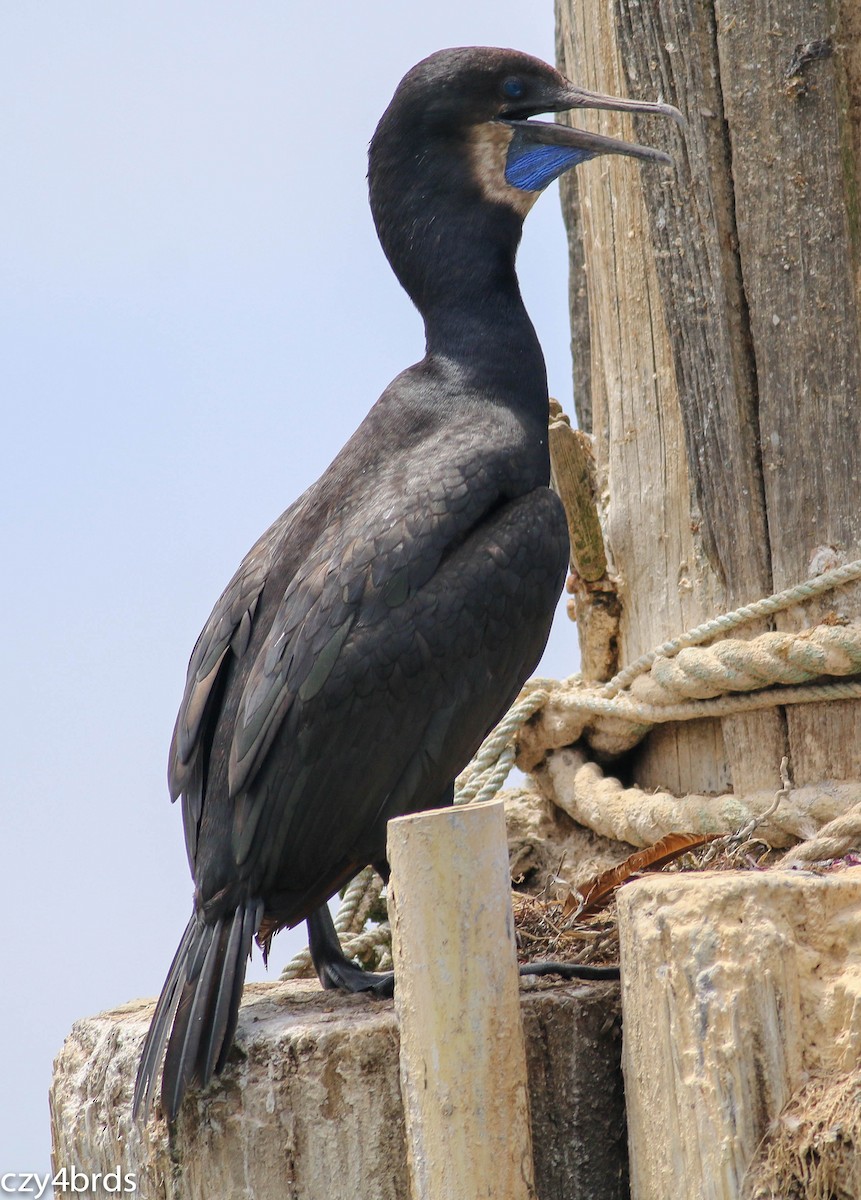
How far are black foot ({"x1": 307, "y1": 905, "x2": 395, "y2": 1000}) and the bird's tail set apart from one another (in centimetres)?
33

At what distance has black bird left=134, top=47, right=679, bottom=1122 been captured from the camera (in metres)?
3.17

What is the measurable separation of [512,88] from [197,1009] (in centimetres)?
260

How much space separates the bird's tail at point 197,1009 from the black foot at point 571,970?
59 centimetres

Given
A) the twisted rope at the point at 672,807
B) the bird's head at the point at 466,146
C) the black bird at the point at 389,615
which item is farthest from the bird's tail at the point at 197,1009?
the bird's head at the point at 466,146

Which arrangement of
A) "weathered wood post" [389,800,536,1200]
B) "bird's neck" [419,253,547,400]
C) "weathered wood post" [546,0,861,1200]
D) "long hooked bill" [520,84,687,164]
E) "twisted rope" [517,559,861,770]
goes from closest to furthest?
"weathered wood post" [389,800,536,1200] → "twisted rope" [517,559,861,770] → "weathered wood post" [546,0,861,1200] → "long hooked bill" [520,84,687,164] → "bird's neck" [419,253,547,400]

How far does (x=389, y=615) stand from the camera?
10.7 ft

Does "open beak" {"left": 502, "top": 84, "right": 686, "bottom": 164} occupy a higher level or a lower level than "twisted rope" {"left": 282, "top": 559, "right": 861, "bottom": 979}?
higher

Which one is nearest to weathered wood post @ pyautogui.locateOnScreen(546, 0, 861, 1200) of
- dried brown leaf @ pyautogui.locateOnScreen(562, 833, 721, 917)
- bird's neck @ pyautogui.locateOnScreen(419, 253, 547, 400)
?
bird's neck @ pyautogui.locateOnScreen(419, 253, 547, 400)

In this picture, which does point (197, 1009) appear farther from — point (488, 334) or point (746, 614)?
point (488, 334)

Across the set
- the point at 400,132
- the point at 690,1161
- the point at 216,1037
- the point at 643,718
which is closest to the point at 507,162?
the point at 400,132

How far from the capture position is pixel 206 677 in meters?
3.50

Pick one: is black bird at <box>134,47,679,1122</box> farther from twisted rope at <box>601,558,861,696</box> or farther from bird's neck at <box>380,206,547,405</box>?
twisted rope at <box>601,558,861,696</box>

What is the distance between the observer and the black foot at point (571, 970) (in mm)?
3010

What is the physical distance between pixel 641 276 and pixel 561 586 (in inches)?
42.5
